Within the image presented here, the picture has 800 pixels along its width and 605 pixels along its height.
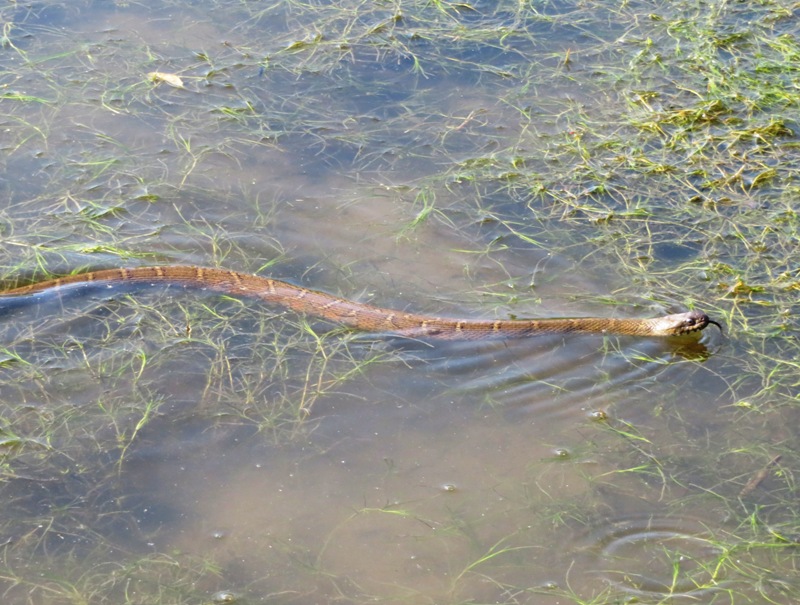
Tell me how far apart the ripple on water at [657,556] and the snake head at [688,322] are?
1.23 m

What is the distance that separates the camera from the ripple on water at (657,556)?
3895mm

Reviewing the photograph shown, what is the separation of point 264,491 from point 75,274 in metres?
1.86

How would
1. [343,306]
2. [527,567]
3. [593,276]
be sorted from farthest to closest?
[593,276] → [343,306] → [527,567]

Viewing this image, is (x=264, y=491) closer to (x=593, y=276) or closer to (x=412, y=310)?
(x=412, y=310)

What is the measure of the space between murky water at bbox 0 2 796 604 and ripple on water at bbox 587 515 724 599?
12 mm

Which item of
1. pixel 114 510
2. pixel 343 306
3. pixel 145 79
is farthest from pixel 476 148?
pixel 114 510

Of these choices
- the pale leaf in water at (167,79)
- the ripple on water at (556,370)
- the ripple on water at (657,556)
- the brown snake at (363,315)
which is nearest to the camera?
the ripple on water at (657,556)

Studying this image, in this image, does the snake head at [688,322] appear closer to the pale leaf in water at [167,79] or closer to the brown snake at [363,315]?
the brown snake at [363,315]

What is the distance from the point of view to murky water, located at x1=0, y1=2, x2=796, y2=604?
13.0 feet

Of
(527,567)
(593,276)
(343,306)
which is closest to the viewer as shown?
(527,567)

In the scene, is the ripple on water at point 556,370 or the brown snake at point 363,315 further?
the brown snake at point 363,315

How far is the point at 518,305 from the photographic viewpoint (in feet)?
17.4

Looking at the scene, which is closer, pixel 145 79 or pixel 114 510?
pixel 114 510

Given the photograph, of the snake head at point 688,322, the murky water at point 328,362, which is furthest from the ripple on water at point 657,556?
the snake head at point 688,322
